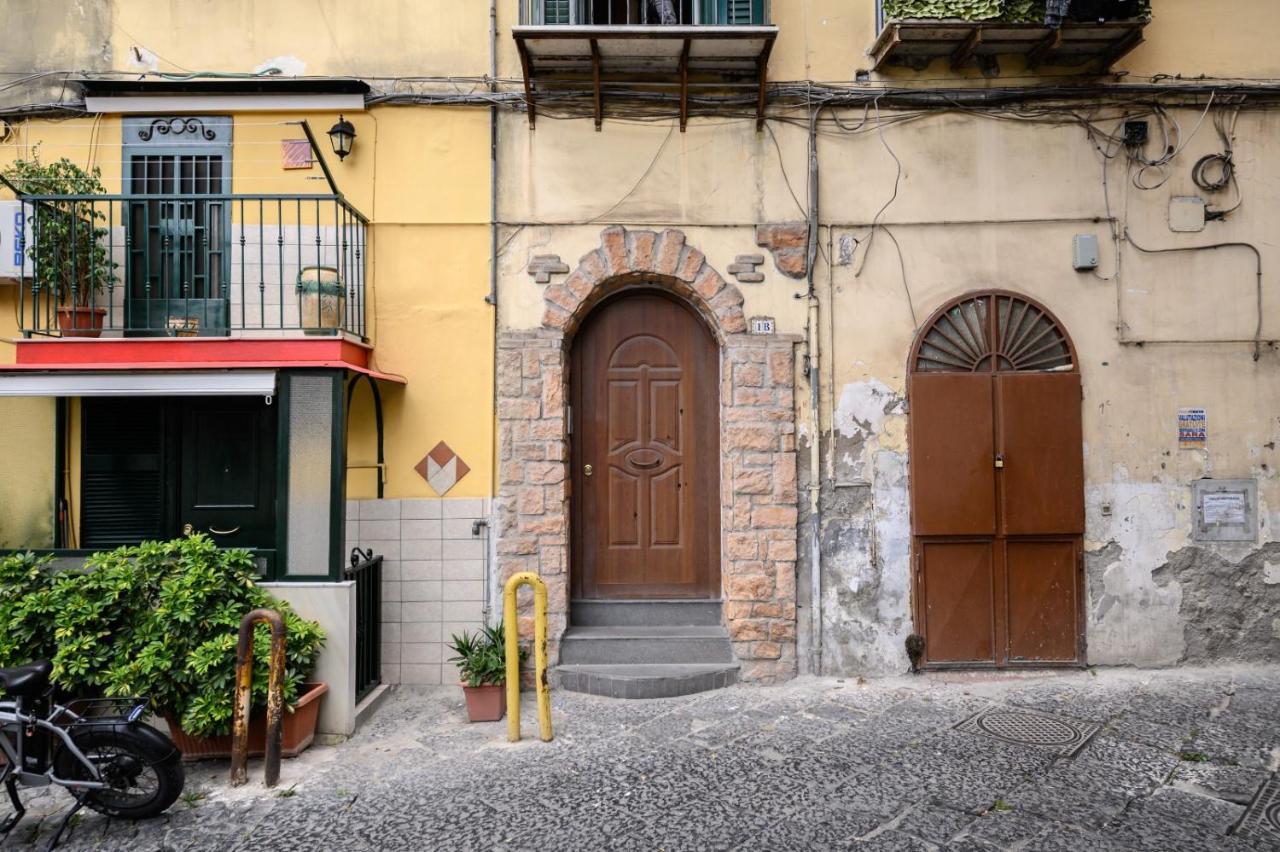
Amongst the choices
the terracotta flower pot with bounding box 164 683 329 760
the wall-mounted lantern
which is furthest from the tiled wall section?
the wall-mounted lantern

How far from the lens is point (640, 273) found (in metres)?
6.05

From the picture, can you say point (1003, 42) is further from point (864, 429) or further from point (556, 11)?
point (556, 11)

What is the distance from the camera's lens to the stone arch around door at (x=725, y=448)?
5.90 m

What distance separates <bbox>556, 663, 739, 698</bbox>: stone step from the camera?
5.56 metres

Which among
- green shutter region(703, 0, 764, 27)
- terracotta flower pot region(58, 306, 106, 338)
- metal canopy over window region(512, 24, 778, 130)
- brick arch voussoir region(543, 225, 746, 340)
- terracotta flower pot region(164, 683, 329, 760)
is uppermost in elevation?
green shutter region(703, 0, 764, 27)

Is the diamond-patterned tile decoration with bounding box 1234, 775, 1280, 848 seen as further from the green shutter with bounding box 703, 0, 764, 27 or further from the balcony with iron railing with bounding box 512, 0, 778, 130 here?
the green shutter with bounding box 703, 0, 764, 27

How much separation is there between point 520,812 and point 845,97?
18.1 ft

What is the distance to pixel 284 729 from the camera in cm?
466

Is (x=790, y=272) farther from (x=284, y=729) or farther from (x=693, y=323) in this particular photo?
(x=284, y=729)

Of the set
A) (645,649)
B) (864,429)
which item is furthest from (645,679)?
(864,429)

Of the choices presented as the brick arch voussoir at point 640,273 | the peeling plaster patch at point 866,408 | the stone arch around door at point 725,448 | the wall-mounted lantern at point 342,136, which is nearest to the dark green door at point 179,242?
the wall-mounted lantern at point 342,136

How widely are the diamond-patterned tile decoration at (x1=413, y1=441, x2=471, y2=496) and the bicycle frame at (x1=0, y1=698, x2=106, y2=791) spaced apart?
2.70 metres

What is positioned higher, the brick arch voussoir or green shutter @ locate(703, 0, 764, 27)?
green shutter @ locate(703, 0, 764, 27)

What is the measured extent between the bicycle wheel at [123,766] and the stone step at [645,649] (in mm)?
2661
